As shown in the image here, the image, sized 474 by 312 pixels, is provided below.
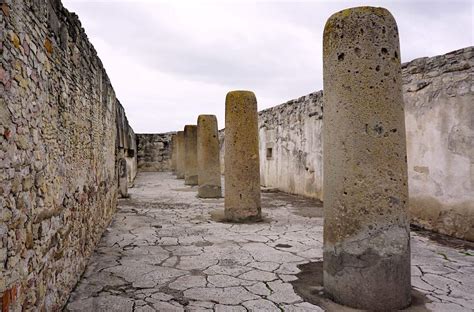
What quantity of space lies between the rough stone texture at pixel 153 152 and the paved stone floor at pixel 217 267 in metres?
15.4

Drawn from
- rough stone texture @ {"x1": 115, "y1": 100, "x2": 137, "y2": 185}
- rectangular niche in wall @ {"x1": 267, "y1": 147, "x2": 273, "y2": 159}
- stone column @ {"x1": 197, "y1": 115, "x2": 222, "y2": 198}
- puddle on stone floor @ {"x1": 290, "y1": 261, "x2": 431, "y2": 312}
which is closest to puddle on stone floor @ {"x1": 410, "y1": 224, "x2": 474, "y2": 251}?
puddle on stone floor @ {"x1": 290, "y1": 261, "x2": 431, "y2": 312}

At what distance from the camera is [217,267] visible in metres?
3.69

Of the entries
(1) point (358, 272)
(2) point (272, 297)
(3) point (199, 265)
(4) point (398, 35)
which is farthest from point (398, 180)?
(3) point (199, 265)

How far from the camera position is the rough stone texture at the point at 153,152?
21422 mm

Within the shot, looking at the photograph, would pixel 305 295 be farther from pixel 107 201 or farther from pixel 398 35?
pixel 107 201

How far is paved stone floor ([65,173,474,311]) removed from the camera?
9.28ft

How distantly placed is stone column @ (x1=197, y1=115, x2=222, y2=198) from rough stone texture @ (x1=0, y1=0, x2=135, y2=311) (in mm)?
5463

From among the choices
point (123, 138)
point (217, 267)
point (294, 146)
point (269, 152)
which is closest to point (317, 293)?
point (217, 267)

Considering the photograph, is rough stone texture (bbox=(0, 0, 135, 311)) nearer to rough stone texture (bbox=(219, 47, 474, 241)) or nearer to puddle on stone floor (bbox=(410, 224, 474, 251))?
puddle on stone floor (bbox=(410, 224, 474, 251))

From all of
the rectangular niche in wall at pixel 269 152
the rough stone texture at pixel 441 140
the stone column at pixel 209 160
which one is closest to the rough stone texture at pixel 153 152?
the rectangular niche in wall at pixel 269 152

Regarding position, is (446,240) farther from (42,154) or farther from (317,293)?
(42,154)

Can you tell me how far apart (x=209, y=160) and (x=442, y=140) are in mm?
5528

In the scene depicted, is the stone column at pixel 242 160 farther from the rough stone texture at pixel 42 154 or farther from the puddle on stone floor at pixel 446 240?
the rough stone texture at pixel 42 154

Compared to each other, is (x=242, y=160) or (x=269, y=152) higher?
(x=269, y=152)
